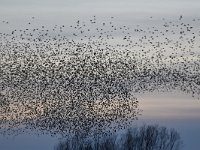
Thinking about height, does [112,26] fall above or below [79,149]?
above

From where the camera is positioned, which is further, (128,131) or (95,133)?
(128,131)

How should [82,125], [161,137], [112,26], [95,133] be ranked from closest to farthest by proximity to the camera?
[112,26]
[82,125]
[95,133]
[161,137]

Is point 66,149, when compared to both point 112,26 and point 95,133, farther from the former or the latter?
point 112,26

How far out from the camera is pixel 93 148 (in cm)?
7081

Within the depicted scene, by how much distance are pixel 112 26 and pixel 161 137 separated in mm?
53009

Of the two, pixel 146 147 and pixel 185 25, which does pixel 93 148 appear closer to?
pixel 146 147

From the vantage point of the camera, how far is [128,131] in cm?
7619

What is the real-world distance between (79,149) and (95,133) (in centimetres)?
337

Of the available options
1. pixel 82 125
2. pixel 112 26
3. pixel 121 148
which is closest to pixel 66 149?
pixel 121 148

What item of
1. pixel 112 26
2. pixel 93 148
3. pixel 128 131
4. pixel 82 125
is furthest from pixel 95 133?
pixel 112 26

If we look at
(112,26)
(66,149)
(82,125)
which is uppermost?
(112,26)

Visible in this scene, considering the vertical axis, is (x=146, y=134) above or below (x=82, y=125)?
below

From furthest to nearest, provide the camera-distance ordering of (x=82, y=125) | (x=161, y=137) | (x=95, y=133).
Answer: (x=161, y=137)
(x=95, y=133)
(x=82, y=125)

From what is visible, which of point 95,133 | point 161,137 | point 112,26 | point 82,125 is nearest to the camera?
point 112,26
